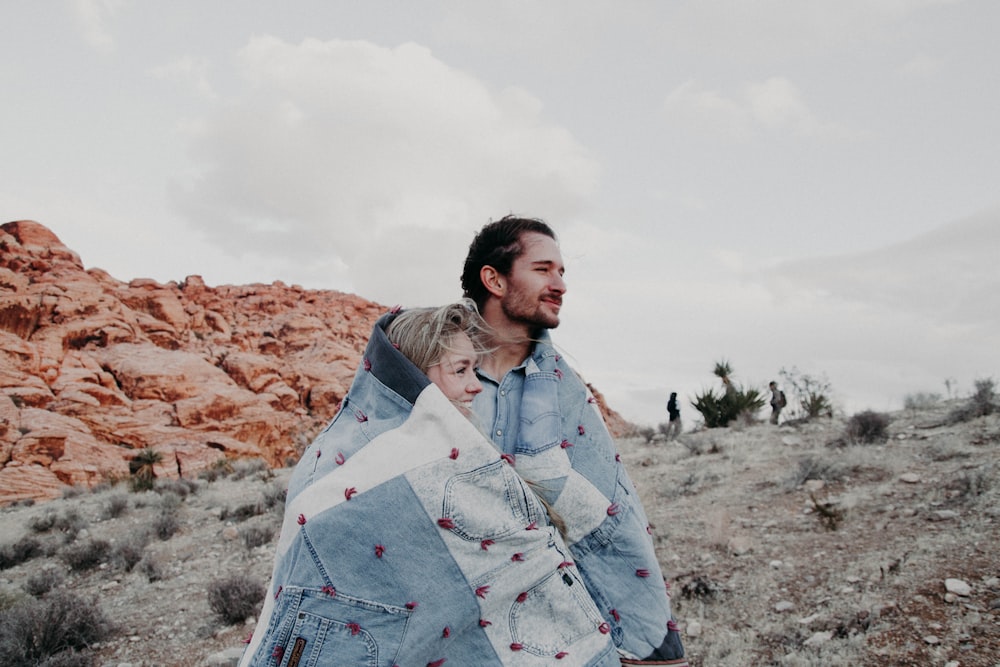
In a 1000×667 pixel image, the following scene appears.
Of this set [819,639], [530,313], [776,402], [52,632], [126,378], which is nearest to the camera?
[530,313]

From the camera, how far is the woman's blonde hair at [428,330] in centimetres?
192

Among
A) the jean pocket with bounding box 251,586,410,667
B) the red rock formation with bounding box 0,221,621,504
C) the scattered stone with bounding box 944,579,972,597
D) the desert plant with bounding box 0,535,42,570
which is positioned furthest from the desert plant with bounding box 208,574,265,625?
the red rock formation with bounding box 0,221,621,504

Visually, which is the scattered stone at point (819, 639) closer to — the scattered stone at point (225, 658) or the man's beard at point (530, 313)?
the man's beard at point (530, 313)

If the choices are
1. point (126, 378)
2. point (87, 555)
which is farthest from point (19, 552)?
point (126, 378)

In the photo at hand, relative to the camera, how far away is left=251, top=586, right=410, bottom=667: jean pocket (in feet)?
4.65

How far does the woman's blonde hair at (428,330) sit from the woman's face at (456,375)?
0.8 inches

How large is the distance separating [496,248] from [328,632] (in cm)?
168

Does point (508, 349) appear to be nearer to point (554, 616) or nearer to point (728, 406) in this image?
point (554, 616)

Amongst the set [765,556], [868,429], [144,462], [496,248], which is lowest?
[144,462]

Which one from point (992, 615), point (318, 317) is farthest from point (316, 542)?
point (318, 317)

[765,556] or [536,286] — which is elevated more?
[536,286]

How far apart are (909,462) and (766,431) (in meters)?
5.36

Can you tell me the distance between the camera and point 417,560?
1512mm

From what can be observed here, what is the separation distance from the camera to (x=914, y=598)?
4047 mm
